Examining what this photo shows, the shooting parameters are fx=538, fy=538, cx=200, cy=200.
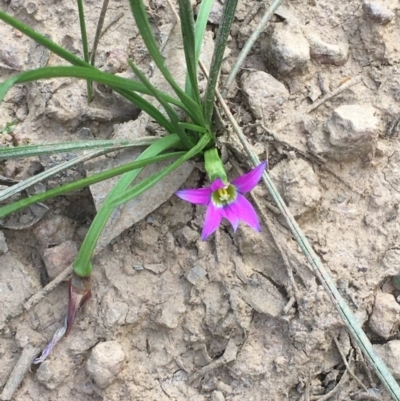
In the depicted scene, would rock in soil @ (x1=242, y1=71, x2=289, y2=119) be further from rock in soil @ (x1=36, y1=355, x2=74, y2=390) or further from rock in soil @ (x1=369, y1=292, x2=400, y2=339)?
rock in soil @ (x1=36, y1=355, x2=74, y2=390)

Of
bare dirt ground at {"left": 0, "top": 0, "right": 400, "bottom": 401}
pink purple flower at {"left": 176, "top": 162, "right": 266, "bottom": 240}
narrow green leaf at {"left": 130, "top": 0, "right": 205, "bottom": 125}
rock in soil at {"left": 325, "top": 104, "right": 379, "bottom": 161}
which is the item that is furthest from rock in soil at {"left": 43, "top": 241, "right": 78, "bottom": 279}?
rock in soil at {"left": 325, "top": 104, "right": 379, "bottom": 161}

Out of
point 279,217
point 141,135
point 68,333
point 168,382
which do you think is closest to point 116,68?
point 141,135

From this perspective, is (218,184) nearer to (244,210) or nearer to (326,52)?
(244,210)

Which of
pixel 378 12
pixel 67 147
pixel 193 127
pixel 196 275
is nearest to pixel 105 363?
pixel 196 275

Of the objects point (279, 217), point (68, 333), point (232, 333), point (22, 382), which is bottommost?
point (22, 382)

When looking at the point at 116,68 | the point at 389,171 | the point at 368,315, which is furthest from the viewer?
the point at 116,68

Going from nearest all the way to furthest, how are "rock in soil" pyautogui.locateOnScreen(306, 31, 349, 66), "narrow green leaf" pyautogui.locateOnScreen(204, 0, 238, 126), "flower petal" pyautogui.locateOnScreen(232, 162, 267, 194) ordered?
1. "narrow green leaf" pyautogui.locateOnScreen(204, 0, 238, 126)
2. "flower petal" pyautogui.locateOnScreen(232, 162, 267, 194)
3. "rock in soil" pyautogui.locateOnScreen(306, 31, 349, 66)

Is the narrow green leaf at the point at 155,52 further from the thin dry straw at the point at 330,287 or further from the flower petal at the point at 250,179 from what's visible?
the flower petal at the point at 250,179

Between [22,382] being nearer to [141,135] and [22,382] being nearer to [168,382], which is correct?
[168,382]

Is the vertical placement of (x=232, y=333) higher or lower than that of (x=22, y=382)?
higher
